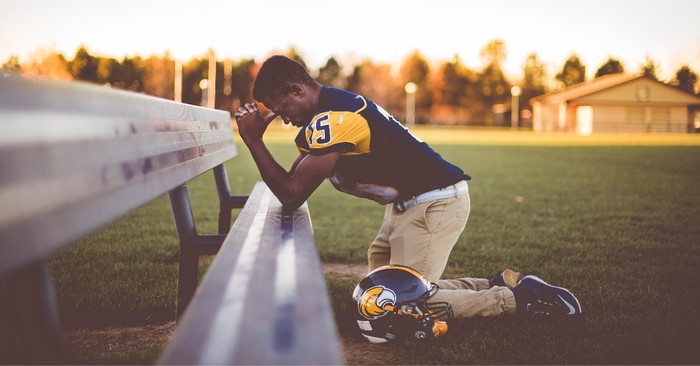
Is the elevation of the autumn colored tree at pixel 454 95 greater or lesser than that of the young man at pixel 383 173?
greater

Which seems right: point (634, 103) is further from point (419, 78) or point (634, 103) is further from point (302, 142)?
point (302, 142)

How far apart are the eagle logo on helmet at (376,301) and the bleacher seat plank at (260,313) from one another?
918mm

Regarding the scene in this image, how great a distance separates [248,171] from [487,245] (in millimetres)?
8617

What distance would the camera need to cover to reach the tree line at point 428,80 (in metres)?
77.2

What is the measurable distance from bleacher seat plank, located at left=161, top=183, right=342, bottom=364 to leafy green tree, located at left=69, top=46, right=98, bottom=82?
72196mm

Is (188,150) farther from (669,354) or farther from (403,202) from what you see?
(669,354)

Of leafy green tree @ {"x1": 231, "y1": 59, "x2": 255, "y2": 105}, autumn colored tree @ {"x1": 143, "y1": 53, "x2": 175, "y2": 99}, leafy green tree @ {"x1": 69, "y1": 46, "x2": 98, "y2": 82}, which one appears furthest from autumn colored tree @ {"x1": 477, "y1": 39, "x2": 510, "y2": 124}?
leafy green tree @ {"x1": 69, "y1": 46, "x2": 98, "y2": 82}

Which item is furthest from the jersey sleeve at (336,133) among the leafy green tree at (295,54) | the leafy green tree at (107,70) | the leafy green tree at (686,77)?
the leafy green tree at (295,54)

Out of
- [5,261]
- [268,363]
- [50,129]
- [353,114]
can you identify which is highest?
[353,114]

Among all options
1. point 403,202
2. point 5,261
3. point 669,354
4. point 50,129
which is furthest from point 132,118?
point 669,354

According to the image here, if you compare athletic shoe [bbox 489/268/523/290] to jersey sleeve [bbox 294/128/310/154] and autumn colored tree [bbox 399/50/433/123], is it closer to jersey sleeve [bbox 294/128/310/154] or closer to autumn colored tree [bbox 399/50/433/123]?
jersey sleeve [bbox 294/128/310/154]

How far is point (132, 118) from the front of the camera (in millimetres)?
1773

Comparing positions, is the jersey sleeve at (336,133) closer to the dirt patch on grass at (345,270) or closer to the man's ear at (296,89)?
the man's ear at (296,89)

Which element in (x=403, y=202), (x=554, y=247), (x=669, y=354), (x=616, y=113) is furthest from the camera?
(x=616, y=113)
